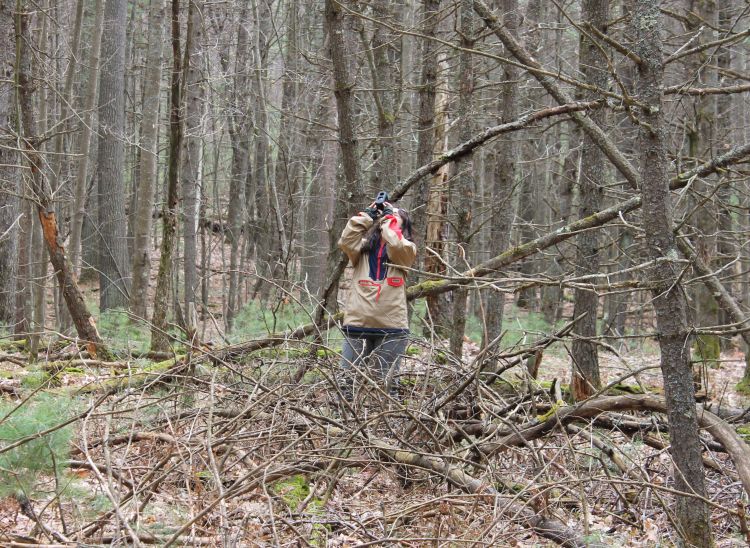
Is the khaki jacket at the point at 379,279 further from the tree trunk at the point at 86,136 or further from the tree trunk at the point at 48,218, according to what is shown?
the tree trunk at the point at 86,136

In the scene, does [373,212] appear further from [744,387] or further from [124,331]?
[744,387]

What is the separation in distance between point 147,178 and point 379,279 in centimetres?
579

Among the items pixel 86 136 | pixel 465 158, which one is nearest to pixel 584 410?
pixel 465 158

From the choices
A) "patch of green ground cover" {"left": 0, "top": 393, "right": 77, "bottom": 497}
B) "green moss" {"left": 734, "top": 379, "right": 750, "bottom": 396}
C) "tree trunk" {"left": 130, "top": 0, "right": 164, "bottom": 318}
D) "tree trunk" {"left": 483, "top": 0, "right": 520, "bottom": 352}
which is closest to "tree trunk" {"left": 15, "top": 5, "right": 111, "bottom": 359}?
"tree trunk" {"left": 130, "top": 0, "right": 164, "bottom": 318}

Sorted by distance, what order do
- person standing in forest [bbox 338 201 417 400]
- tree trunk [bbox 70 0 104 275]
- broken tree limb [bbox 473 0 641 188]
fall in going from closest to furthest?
1. broken tree limb [bbox 473 0 641 188]
2. person standing in forest [bbox 338 201 417 400]
3. tree trunk [bbox 70 0 104 275]

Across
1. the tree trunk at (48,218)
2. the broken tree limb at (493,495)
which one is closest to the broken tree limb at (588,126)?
the broken tree limb at (493,495)

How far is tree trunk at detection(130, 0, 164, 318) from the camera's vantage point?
10055 millimetres

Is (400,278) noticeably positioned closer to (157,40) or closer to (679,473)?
(679,473)

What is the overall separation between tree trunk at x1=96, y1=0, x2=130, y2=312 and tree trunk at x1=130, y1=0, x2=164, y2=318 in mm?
4856

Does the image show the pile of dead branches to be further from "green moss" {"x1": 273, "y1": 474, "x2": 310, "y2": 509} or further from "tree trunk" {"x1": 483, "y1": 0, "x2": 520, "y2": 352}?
"tree trunk" {"x1": 483, "y1": 0, "x2": 520, "y2": 352}

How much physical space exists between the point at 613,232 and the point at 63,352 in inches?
528

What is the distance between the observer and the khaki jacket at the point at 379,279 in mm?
6164

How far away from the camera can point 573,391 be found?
6.66 metres

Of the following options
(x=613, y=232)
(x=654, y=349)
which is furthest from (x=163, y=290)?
(x=613, y=232)
